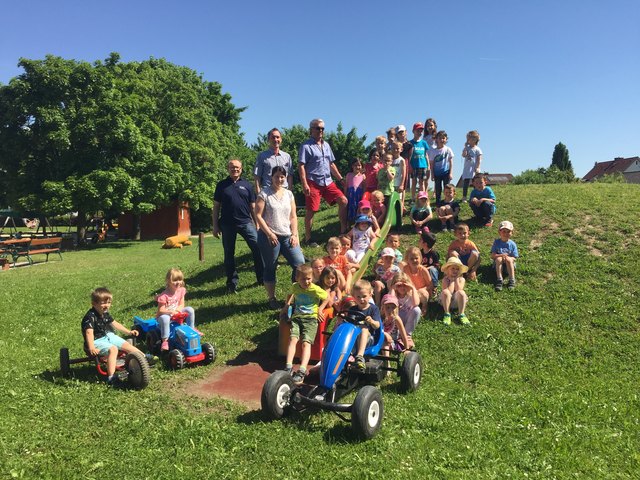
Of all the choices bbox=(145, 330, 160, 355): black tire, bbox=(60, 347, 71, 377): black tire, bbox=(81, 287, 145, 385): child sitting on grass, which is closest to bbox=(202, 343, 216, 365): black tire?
bbox=(145, 330, 160, 355): black tire

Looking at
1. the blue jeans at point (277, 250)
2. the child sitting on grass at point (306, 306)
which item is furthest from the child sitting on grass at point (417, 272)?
the child sitting on grass at point (306, 306)

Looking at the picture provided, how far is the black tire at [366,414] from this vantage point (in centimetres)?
432

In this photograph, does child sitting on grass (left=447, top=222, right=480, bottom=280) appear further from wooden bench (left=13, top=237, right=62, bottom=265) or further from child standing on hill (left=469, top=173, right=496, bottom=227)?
wooden bench (left=13, top=237, right=62, bottom=265)

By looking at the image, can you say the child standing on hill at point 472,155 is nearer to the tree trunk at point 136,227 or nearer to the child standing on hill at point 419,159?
the child standing on hill at point 419,159

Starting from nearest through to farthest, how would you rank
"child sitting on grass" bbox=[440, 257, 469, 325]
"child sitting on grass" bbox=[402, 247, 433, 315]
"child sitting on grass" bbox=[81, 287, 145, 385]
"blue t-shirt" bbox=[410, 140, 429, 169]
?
1. "child sitting on grass" bbox=[81, 287, 145, 385]
2. "child sitting on grass" bbox=[440, 257, 469, 325]
3. "child sitting on grass" bbox=[402, 247, 433, 315]
4. "blue t-shirt" bbox=[410, 140, 429, 169]

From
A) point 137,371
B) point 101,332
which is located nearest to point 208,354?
point 137,371

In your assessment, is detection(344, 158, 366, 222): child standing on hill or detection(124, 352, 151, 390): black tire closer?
detection(124, 352, 151, 390): black tire

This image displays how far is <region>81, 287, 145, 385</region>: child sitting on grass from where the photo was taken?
5.84 meters

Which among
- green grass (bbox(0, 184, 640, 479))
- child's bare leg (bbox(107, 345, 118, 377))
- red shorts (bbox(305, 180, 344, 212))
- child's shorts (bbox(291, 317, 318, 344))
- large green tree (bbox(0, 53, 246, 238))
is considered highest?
large green tree (bbox(0, 53, 246, 238))

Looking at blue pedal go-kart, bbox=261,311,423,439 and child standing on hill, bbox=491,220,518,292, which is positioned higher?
child standing on hill, bbox=491,220,518,292

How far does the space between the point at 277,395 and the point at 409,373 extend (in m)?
1.72

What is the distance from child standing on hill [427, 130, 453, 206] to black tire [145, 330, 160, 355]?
8492 mm

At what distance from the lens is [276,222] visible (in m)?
7.88

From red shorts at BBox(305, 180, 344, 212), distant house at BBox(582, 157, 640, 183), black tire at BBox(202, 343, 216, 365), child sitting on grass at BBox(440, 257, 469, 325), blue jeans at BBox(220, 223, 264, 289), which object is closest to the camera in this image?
black tire at BBox(202, 343, 216, 365)
